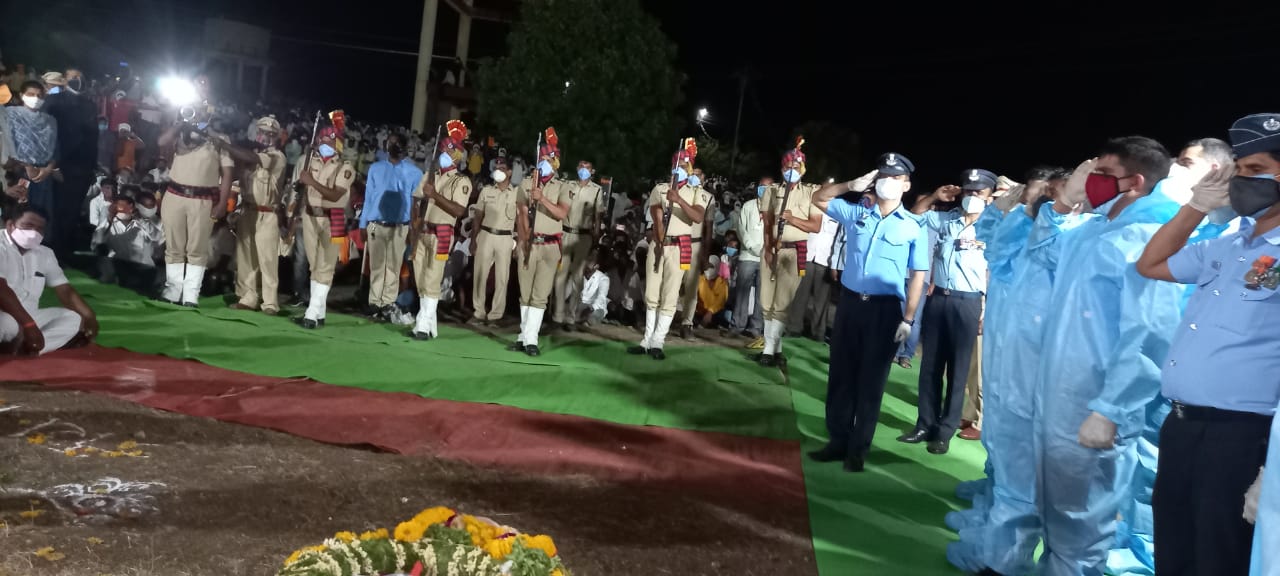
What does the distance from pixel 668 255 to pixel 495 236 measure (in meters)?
1.85

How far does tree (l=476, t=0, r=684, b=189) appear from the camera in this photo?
71.8 ft

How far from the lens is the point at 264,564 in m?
3.59

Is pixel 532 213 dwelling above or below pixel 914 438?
above

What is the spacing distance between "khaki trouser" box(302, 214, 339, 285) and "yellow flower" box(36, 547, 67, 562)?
5700 millimetres

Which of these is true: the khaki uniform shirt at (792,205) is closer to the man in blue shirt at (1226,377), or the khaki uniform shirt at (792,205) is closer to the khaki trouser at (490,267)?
the khaki trouser at (490,267)

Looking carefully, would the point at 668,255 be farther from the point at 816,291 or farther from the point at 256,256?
the point at 256,256

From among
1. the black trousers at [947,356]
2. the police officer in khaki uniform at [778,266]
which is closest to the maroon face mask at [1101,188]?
the black trousers at [947,356]

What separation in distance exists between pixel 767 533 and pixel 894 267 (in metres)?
2.00

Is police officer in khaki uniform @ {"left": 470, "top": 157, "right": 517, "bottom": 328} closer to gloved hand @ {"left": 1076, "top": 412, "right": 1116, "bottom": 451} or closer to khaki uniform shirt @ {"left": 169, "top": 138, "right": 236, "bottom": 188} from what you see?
khaki uniform shirt @ {"left": 169, "top": 138, "right": 236, "bottom": 188}

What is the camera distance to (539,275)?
9039 millimetres

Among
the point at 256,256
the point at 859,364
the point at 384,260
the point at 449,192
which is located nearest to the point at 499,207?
the point at 449,192

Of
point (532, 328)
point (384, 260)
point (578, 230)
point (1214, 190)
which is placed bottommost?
point (532, 328)

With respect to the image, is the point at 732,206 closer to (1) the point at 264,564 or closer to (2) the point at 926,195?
(2) the point at 926,195

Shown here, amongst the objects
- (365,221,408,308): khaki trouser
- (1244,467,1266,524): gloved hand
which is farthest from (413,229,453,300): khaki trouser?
(1244,467,1266,524): gloved hand
